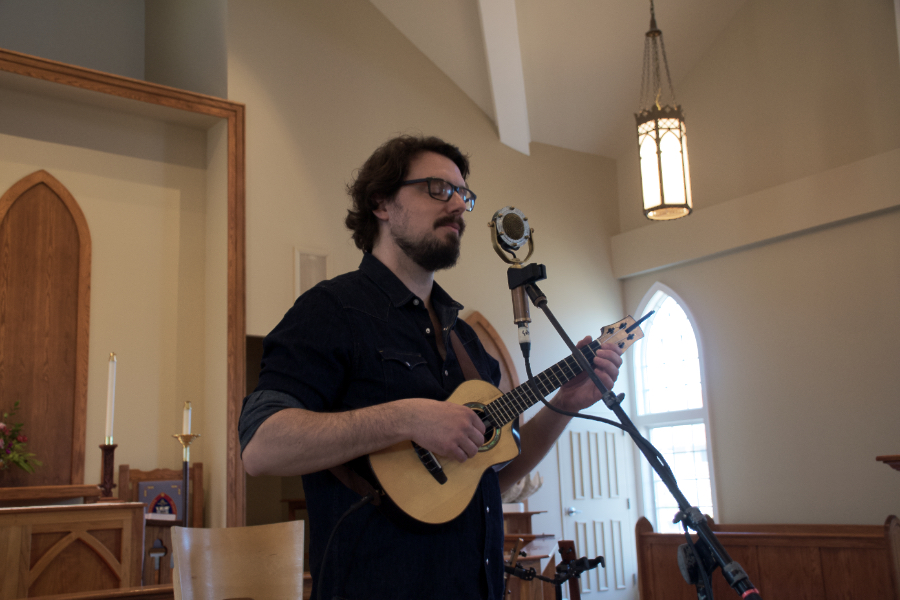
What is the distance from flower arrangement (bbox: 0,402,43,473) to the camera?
4953 millimetres

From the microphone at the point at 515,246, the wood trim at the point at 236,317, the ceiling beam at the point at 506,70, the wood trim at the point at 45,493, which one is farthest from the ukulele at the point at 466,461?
the ceiling beam at the point at 506,70

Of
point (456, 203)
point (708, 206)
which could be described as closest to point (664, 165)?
point (708, 206)

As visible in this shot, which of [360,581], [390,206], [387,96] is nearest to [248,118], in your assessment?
[387,96]

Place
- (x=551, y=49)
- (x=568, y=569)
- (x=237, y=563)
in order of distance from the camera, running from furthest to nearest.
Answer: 1. (x=551, y=49)
2. (x=568, y=569)
3. (x=237, y=563)

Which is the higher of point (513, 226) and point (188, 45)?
point (188, 45)

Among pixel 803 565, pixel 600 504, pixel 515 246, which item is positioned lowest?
pixel 803 565

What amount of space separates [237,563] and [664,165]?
16.5ft

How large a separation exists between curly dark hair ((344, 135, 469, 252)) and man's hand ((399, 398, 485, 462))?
0.61 meters

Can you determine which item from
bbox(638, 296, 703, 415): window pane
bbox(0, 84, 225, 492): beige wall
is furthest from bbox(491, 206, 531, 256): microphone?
bbox(638, 296, 703, 415): window pane

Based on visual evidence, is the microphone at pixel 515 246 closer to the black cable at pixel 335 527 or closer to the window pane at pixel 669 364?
the black cable at pixel 335 527

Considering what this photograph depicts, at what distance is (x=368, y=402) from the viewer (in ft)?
5.22

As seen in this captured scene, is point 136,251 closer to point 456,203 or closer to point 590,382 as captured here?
point 456,203

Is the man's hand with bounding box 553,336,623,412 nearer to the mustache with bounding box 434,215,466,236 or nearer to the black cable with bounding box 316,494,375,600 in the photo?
the mustache with bounding box 434,215,466,236

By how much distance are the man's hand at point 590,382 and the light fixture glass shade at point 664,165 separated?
473 centimetres
